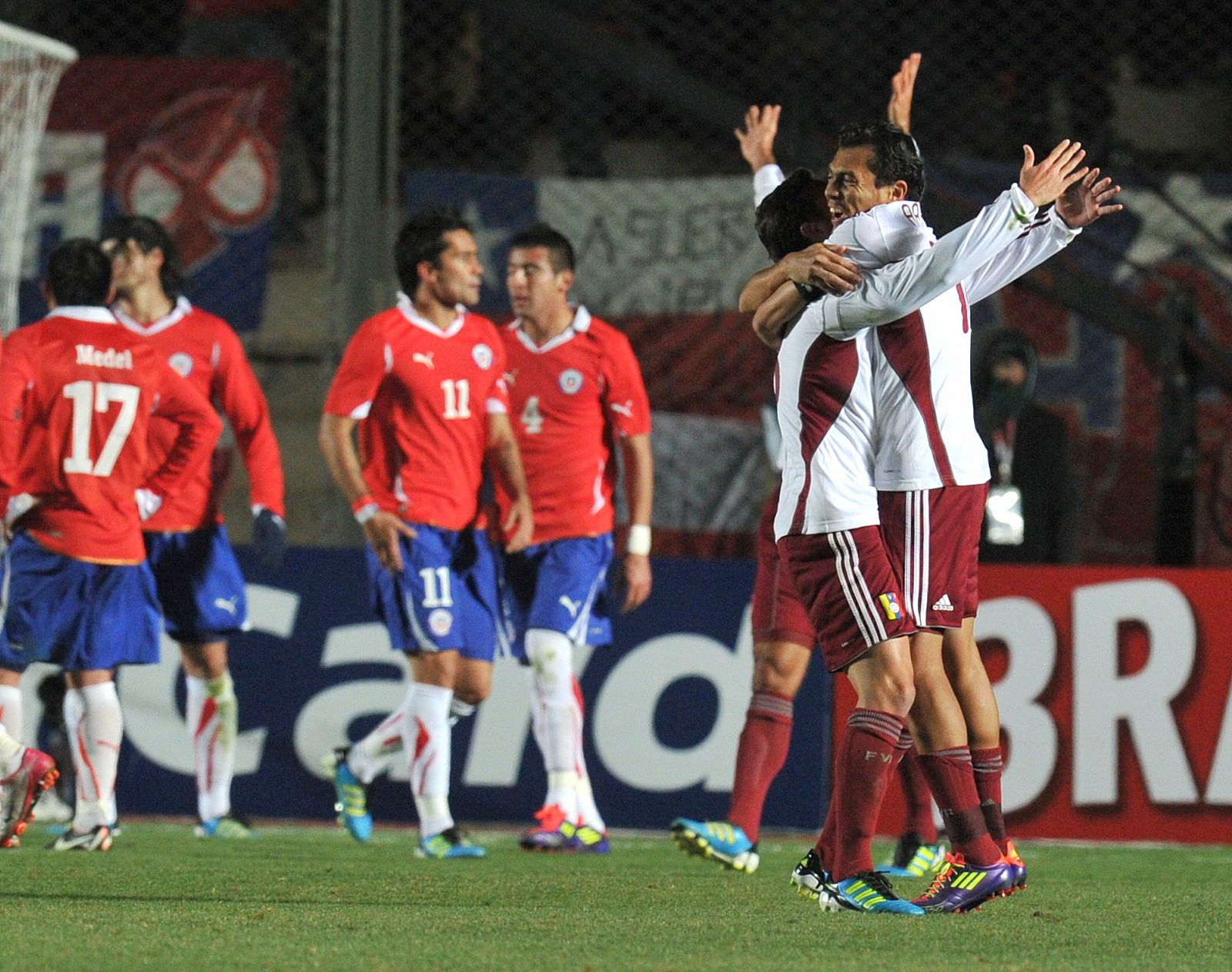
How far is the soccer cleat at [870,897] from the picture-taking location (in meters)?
4.56

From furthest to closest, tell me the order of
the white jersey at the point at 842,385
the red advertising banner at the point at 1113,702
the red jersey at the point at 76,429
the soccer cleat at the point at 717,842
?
the red advertising banner at the point at 1113,702, the red jersey at the point at 76,429, the soccer cleat at the point at 717,842, the white jersey at the point at 842,385

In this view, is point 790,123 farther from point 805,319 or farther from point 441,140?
point 805,319

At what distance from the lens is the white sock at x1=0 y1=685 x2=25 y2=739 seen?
20.6 feet

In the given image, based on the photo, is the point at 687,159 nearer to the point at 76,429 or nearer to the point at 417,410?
the point at 417,410

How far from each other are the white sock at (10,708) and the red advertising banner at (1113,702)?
3.25m

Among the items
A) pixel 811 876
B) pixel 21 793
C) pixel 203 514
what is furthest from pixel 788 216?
pixel 203 514

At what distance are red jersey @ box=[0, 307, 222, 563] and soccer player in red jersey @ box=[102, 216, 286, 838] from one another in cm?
69

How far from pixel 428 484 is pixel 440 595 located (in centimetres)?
37

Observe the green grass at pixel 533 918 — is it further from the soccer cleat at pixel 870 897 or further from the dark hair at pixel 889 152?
the dark hair at pixel 889 152

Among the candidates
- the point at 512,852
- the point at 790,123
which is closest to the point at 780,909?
the point at 512,852

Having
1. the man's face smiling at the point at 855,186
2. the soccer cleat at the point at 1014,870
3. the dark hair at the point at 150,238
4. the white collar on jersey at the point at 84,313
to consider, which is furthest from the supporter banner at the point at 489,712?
the man's face smiling at the point at 855,186

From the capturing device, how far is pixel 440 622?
21.6ft

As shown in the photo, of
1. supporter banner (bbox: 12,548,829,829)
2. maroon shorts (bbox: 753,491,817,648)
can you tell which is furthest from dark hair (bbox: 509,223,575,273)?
maroon shorts (bbox: 753,491,817,648)

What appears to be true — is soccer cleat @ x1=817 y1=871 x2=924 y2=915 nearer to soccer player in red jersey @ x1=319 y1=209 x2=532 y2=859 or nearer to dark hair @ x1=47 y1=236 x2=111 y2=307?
soccer player in red jersey @ x1=319 y1=209 x2=532 y2=859
